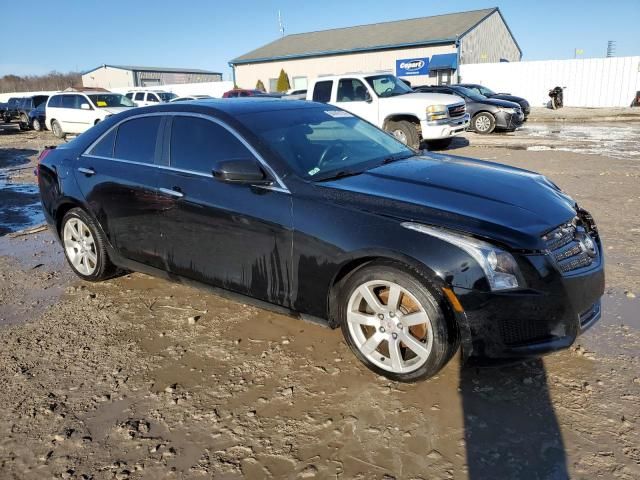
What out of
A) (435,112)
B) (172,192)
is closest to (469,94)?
(435,112)

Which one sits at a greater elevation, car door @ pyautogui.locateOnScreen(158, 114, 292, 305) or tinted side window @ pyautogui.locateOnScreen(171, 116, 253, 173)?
tinted side window @ pyautogui.locateOnScreen(171, 116, 253, 173)

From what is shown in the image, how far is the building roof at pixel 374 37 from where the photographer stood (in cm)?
3429

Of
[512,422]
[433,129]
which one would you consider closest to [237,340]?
[512,422]

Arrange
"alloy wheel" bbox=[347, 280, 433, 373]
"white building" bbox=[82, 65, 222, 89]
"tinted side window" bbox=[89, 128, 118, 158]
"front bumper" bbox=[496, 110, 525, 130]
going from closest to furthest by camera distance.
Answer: "alloy wheel" bbox=[347, 280, 433, 373] → "tinted side window" bbox=[89, 128, 118, 158] → "front bumper" bbox=[496, 110, 525, 130] → "white building" bbox=[82, 65, 222, 89]

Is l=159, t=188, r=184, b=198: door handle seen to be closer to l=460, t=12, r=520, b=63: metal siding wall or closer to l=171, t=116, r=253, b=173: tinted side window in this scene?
l=171, t=116, r=253, b=173: tinted side window

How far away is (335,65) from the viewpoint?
38.5 m

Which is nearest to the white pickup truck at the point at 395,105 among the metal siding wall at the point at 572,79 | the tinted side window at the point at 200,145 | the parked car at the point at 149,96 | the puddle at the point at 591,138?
the puddle at the point at 591,138

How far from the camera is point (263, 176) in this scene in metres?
A: 3.37

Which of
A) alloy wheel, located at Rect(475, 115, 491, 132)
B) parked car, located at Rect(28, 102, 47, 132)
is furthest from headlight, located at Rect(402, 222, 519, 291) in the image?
parked car, located at Rect(28, 102, 47, 132)

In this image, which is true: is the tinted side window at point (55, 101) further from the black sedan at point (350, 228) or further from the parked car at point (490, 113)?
the black sedan at point (350, 228)

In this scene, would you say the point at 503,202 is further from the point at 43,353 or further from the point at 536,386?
the point at 43,353

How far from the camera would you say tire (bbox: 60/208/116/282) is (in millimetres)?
4668

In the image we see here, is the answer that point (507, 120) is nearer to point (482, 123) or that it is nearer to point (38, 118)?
point (482, 123)

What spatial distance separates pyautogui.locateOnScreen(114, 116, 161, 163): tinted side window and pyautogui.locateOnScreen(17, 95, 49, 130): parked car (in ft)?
89.9
